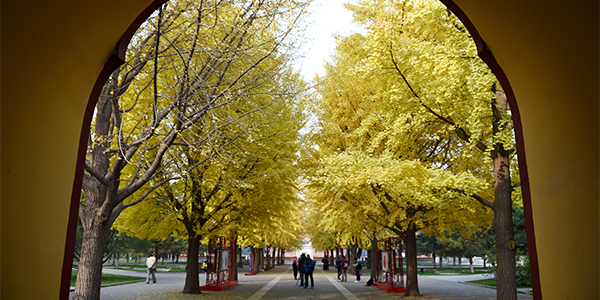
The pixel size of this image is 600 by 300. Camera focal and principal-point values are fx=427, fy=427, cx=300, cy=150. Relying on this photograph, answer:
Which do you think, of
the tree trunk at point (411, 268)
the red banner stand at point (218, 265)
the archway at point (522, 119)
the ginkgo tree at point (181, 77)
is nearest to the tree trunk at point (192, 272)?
the red banner stand at point (218, 265)

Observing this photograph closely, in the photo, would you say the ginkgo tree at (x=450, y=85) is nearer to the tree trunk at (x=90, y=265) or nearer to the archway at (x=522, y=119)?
the archway at (x=522, y=119)

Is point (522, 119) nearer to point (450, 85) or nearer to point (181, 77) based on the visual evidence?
point (181, 77)

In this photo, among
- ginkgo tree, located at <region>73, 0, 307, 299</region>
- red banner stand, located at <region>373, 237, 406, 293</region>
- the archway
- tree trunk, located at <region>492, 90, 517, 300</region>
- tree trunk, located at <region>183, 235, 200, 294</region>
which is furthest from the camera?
red banner stand, located at <region>373, 237, 406, 293</region>

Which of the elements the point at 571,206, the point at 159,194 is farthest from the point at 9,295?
the point at 159,194

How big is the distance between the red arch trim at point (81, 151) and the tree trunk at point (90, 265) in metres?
5.32

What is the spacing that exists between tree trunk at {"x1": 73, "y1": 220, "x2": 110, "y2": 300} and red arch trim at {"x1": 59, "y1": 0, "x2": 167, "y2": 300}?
5321mm

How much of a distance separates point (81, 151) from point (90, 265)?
582 centimetres

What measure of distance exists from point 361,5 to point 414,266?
10670mm

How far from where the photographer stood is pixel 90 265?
8.87m

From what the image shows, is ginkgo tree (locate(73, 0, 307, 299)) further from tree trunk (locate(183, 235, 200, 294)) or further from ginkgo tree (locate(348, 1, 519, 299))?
tree trunk (locate(183, 235, 200, 294))

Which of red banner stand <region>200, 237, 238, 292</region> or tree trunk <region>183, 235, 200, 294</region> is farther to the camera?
red banner stand <region>200, 237, 238, 292</region>

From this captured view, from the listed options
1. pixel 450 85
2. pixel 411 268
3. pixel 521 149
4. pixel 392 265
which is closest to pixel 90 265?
pixel 521 149

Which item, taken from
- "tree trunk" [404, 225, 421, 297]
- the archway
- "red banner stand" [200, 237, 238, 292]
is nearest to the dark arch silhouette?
the archway

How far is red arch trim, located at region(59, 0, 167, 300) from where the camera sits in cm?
391
